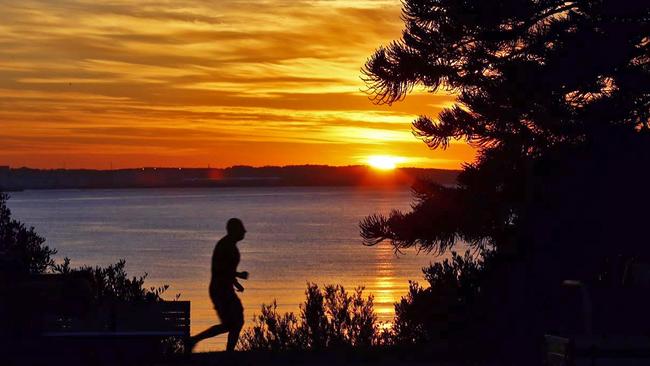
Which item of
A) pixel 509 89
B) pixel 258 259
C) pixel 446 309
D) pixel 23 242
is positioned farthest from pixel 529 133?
pixel 258 259

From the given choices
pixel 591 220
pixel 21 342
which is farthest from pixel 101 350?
pixel 591 220

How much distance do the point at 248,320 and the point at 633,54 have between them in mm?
27597

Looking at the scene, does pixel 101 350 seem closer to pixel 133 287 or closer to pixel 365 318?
pixel 365 318

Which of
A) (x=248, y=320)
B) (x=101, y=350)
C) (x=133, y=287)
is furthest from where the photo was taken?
(x=248, y=320)

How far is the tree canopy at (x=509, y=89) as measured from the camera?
54.4 ft

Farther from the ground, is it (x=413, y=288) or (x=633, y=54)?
(x=633, y=54)

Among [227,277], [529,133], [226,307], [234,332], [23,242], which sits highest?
[529,133]

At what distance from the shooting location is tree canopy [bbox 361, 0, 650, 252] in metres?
16.6

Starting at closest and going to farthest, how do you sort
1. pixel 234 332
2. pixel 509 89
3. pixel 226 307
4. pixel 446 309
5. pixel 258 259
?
pixel 226 307 → pixel 234 332 → pixel 446 309 → pixel 509 89 → pixel 258 259

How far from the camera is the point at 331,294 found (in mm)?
18469

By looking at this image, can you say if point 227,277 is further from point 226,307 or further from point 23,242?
point 23,242

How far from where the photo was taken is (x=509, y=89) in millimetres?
17609

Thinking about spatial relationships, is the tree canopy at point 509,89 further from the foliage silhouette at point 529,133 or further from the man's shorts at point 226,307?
the man's shorts at point 226,307

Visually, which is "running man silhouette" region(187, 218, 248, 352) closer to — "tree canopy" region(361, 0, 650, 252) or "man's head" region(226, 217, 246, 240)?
"man's head" region(226, 217, 246, 240)
